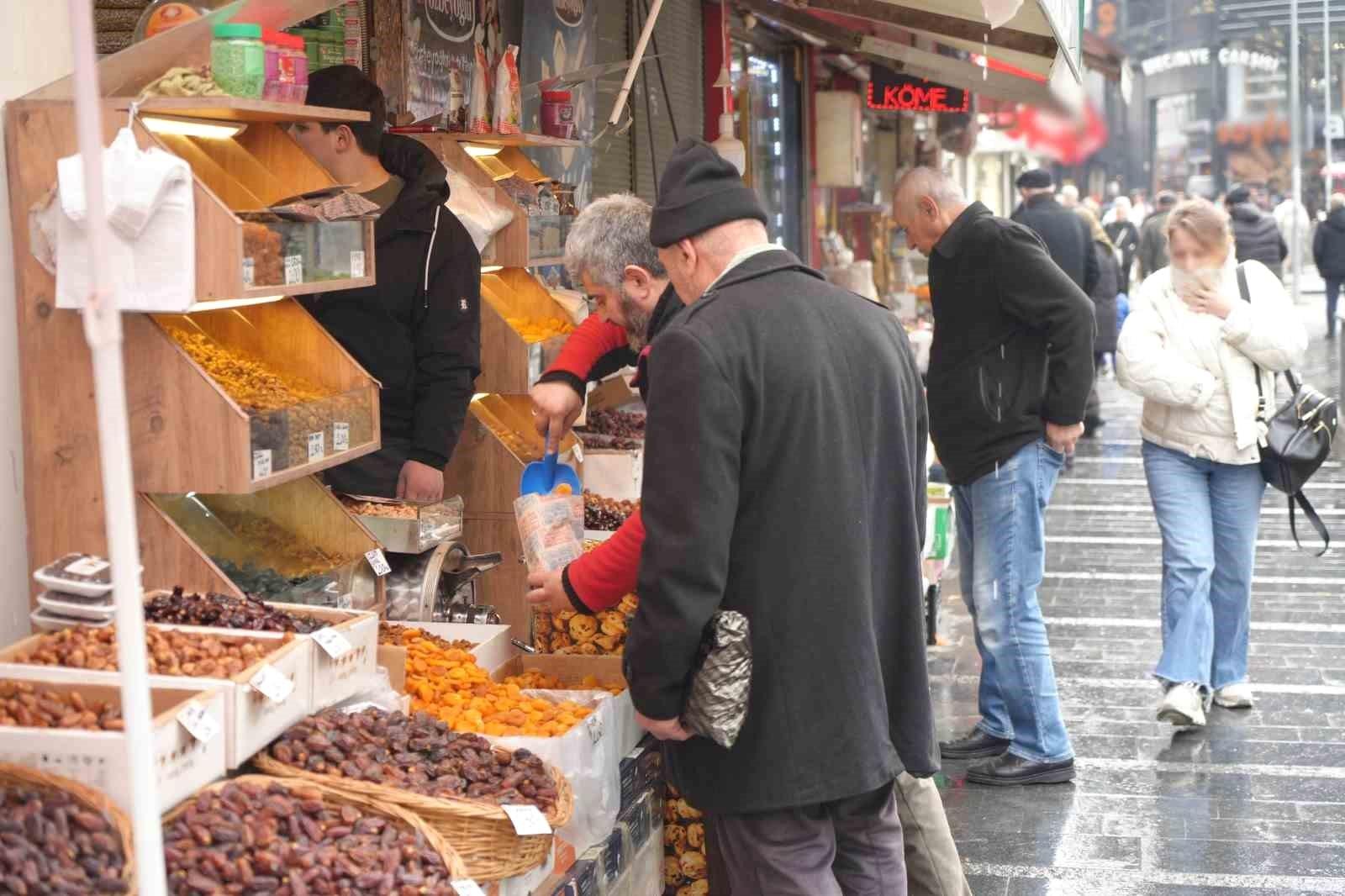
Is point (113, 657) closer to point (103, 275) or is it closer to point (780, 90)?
point (103, 275)

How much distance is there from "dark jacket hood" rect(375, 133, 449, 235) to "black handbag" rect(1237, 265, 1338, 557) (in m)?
3.27

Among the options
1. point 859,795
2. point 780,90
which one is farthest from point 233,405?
point 780,90

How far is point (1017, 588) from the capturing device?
5906mm

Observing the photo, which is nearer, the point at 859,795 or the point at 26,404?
the point at 859,795

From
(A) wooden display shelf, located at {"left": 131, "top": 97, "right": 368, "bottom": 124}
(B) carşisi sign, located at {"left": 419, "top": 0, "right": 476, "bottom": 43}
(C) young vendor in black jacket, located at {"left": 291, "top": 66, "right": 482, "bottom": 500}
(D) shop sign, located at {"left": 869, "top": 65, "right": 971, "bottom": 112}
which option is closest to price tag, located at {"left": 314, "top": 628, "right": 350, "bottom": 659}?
(A) wooden display shelf, located at {"left": 131, "top": 97, "right": 368, "bottom": 124}

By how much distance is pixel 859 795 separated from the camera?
3459mm

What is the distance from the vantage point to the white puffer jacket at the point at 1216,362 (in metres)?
6.38

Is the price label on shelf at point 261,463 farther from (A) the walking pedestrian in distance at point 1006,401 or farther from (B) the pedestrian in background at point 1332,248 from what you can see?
(B) the pedestrian in background at point 1332,248

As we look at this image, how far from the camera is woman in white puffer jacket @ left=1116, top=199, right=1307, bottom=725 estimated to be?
6.40 metres

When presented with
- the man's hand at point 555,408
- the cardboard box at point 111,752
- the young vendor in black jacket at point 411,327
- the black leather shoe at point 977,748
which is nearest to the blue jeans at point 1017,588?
the black leather shoe at point 977,748

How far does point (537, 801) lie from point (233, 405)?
113 cm

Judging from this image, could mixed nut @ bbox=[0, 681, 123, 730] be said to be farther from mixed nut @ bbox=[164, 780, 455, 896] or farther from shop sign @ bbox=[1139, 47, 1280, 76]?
shop sign @ bbox=[1139, 47, 1280, 76]

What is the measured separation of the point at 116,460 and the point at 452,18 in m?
4.66

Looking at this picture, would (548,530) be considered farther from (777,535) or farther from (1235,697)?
(1235,697)
